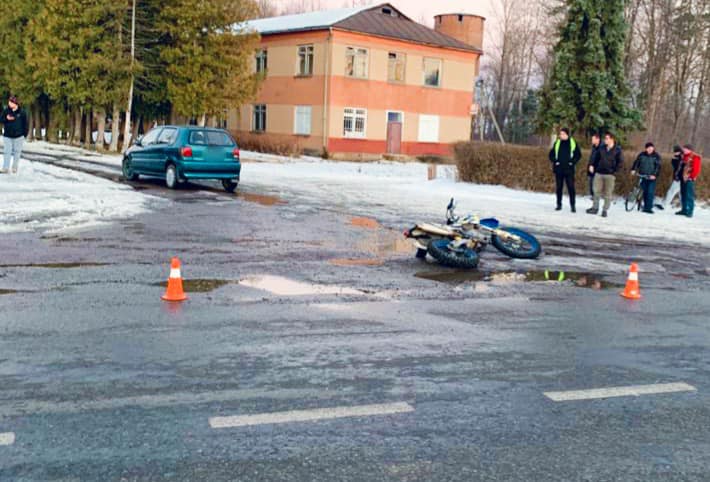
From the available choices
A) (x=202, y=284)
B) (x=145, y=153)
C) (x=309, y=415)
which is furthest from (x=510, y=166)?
(x=309, y=415)

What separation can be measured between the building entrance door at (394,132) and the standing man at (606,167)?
2741cm

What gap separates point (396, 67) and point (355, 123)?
459cm

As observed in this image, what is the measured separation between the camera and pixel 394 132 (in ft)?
150

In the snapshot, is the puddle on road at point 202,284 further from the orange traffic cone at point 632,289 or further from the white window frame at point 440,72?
the white window frame at point 440,72

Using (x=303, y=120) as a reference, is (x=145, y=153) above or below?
below

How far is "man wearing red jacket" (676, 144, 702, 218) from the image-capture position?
1914 cm

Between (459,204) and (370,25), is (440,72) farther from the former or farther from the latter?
(459,204)

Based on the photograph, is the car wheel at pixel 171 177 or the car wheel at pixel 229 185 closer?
the car wheel at pixel 171 177

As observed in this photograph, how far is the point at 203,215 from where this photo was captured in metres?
15.2

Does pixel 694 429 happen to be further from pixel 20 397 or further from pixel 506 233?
pixel 506 233

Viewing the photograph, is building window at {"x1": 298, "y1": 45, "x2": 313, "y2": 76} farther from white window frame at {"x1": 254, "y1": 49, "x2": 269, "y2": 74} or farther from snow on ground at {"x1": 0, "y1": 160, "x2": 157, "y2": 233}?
snow on ground at {"x1": 0, "y1": 160, "x2": 157, "y2": 233}

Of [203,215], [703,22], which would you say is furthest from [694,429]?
[703,22]

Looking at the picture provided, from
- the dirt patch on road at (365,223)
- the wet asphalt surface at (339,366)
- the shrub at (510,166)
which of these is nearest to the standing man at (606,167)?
the shrub at (510,166)

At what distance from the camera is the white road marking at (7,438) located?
430 cm
